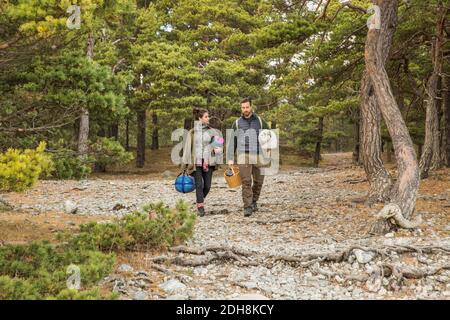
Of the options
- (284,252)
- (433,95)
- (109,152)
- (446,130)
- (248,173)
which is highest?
(433,95)

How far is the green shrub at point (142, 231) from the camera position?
601cm

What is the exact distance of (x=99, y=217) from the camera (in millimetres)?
9961

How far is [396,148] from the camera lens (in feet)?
27.2

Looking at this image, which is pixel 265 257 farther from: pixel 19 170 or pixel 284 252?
pixel 19 170

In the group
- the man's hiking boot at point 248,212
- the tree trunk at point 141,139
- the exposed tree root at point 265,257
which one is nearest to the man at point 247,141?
the man's hiking boot at point 248,212

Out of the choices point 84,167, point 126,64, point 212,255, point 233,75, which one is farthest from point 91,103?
point 126,64

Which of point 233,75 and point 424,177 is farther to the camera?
point 233,75

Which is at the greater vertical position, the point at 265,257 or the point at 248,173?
the point at 248,173

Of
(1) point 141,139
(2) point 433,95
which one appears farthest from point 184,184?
(1) point 141,139

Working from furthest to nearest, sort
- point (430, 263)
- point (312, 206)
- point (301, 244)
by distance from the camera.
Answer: point (312, 206), point (301, 244), point (430, 263)

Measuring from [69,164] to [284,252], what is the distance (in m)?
3.39

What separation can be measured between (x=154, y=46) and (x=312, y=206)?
14555 millimetres

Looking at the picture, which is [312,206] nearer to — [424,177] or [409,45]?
[424,177]
